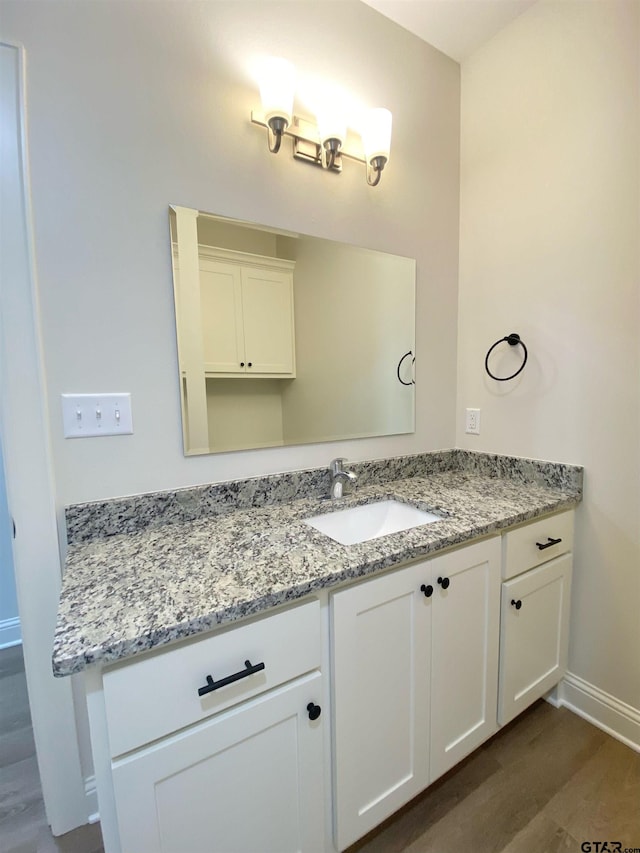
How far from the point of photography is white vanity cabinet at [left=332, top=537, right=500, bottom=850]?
0.93m

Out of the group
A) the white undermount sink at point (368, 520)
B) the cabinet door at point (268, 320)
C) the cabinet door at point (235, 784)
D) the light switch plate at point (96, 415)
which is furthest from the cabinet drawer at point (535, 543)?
the light switch plate at point (96, 415)

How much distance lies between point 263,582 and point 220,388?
68 cm

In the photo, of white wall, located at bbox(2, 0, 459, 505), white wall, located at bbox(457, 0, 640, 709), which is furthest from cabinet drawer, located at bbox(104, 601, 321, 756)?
white wall, located at bbox(457, 0, 640, 709)

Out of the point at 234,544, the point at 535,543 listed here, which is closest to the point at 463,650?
the point at 535,543

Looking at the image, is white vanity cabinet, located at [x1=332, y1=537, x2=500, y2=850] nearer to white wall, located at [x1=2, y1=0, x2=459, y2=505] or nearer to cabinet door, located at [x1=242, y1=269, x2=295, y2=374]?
white wall, located at [x1=2, y1=0, x2=459, y2=505]

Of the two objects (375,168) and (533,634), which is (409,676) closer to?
(533,634)

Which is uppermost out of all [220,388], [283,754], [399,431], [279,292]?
[279,292]

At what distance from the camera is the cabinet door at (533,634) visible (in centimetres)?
128

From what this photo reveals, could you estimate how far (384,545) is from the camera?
3.21 ft

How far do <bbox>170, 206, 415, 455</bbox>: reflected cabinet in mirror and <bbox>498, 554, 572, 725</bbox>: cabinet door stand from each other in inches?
29.6

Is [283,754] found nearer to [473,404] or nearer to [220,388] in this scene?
[220,388]

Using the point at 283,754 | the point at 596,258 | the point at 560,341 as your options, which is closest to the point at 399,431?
the point at 560,341

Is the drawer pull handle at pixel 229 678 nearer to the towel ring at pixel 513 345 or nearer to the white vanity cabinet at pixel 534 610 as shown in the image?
the white vanity cabinet at pixel 534 610

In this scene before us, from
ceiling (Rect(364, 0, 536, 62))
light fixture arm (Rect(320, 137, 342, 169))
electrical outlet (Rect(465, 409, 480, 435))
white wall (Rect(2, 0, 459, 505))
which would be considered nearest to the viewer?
white wall (Rect(2, 0, 459, 505))
